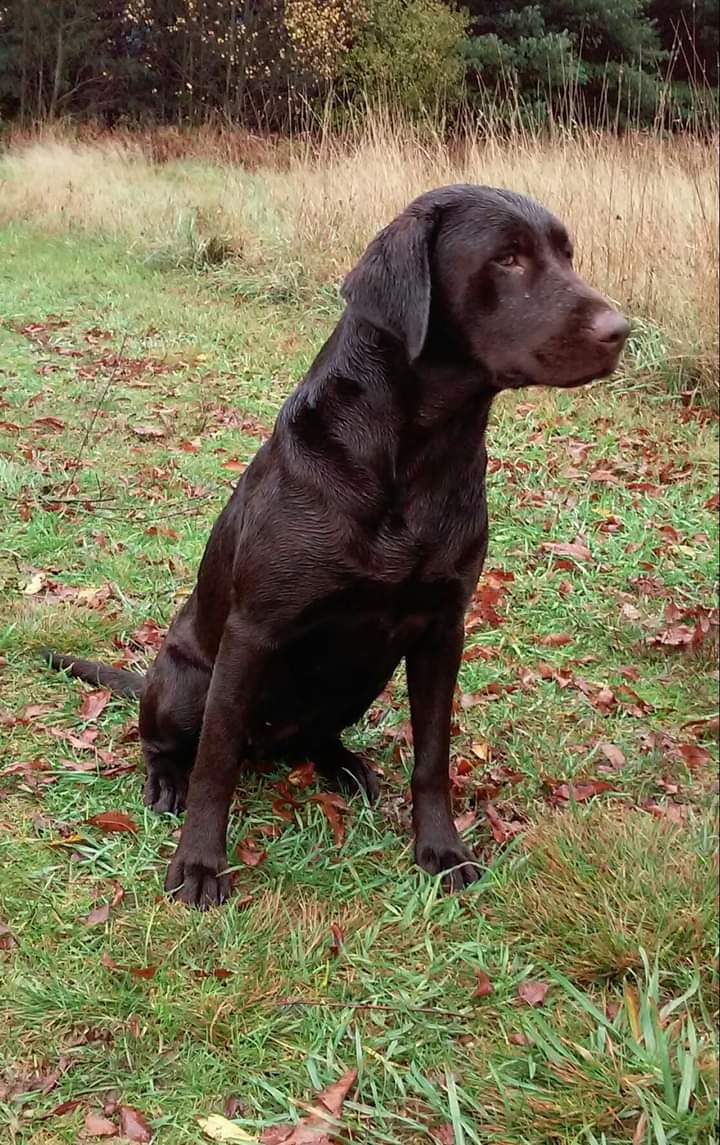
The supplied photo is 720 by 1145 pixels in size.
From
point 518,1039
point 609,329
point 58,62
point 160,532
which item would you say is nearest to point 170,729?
point 518,1039

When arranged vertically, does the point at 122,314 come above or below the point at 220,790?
below

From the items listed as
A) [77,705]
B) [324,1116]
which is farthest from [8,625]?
[324,1116]

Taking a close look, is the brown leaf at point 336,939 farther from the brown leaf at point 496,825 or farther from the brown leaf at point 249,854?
the brown leaf at point 496,825

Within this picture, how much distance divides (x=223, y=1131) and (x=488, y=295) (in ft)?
4.89

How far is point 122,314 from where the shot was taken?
315 inches

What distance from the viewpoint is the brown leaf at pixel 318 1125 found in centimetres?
158

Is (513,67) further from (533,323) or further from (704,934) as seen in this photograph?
(704,934)

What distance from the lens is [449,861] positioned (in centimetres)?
225

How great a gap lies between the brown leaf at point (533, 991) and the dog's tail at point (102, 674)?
4.84 ft

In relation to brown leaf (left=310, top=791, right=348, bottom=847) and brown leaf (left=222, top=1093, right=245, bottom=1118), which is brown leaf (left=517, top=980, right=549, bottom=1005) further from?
brown leaf (left=310, top=791, right=348, bottom=847)

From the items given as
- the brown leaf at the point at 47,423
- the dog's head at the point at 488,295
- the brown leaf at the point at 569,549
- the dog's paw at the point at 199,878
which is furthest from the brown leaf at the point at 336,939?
the brown leaf at the point at 47,423

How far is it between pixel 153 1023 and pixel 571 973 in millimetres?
742

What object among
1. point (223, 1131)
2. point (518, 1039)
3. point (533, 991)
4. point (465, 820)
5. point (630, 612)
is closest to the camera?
point (223, 1131)

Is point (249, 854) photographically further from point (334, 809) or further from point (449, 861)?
point (449, 861)
